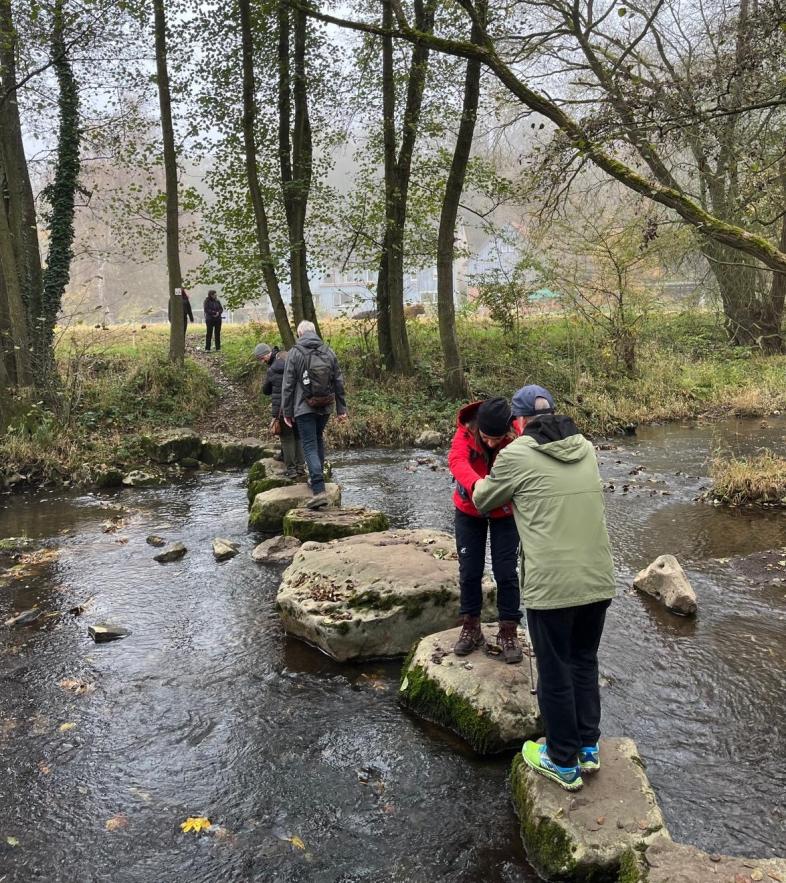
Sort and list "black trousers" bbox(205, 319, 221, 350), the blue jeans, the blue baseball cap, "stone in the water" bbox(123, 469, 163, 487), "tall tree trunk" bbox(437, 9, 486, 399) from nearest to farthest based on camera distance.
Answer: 1. the blue baseball cap
2. the blue jeans
3. "stone in the water" bbox(123, 469, 163, 487)
4. "tall tree trunk" bbox(437, 9, 486, 399)
5. "black trousers" bbox(205, 319, 221, 350)

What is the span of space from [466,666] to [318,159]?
57.6ft

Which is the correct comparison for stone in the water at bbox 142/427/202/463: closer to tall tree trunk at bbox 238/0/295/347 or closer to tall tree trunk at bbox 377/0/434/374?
tall tree trunk at bbox 238/0/295/347

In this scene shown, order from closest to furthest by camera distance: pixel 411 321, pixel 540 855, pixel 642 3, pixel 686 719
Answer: pixel 540 855, pixel 686 719, pixel 642 3, pixel 411 321

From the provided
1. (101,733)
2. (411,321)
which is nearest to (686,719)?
(101,733)

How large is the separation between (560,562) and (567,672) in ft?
1.99

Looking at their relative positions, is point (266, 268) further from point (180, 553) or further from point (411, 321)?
point (180, 553)

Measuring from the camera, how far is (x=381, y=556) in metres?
6.71

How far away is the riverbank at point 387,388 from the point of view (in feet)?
45.7

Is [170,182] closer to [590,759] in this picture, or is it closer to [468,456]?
[468,456]

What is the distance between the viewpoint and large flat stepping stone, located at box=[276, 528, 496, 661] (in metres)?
5.86

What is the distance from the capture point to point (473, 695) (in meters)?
4.70

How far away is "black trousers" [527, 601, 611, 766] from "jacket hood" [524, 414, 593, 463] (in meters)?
0.79

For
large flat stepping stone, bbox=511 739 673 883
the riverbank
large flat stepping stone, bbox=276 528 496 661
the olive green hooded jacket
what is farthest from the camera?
the riverbank

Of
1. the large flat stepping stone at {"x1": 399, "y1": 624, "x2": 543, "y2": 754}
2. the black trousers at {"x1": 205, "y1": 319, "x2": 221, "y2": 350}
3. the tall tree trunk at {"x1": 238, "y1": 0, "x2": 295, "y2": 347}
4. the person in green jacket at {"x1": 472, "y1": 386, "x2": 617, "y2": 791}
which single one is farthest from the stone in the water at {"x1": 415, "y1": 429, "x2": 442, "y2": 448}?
the black trousers at {"x1": 205, "y1": 319, "x2": 221, "y2": 350}
